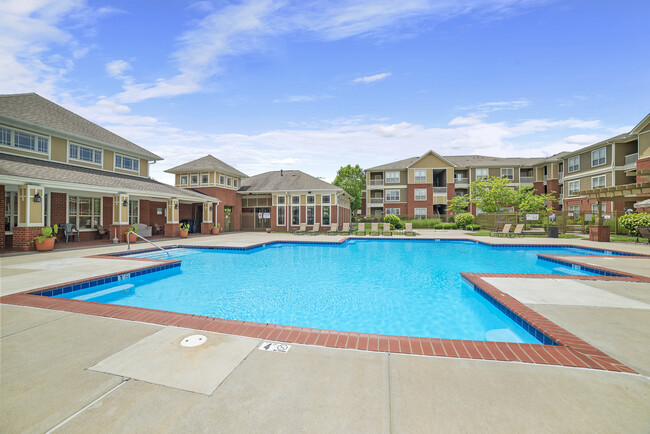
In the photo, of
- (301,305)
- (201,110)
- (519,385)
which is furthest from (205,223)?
(519,385)

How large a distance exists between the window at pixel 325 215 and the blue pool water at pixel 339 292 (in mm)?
12764

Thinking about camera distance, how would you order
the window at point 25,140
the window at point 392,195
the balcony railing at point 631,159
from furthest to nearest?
the window at point 392,195 < the balcony railing at point 631,159 < the window at point 25,140

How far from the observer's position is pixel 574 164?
26828 mm

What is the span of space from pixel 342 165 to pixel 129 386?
139 ft

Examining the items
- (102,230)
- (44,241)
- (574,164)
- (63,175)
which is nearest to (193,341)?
(44,241)

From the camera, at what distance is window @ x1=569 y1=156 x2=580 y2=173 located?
2640cm

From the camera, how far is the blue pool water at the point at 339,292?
487cm

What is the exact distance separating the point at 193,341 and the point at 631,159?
32.0 meters

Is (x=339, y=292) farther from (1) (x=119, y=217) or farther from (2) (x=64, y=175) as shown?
(2) (x=64, y=175)

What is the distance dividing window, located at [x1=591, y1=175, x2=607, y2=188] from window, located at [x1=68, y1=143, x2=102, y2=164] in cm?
3727

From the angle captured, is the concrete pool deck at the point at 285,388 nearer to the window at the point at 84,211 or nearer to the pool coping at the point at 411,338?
the pool coping at the point at 411,338

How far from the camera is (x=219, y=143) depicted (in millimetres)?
26469

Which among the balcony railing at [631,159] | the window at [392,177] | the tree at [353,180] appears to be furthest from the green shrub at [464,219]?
the tree at [353,180]

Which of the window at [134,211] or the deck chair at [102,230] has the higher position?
the window at [134,211]
